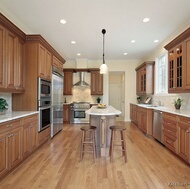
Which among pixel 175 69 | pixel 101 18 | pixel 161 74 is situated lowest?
pixel 175 69

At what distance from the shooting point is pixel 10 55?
2.99m

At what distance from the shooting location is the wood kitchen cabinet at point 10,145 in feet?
7.29

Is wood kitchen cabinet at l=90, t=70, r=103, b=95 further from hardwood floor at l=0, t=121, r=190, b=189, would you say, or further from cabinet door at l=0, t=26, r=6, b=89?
cabinet door at l=0, t=26, r=6, b=89

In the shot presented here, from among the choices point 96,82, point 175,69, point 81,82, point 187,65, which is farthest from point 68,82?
point 187,65

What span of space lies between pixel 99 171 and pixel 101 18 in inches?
127

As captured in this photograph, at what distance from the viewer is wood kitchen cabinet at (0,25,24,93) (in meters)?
2.76

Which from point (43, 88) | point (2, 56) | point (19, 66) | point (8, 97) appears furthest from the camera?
point (43, 88)

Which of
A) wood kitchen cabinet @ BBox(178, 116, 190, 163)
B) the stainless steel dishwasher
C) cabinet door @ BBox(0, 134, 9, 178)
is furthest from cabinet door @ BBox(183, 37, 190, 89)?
cabinet door @ BBox(0, 134, 9, 178)

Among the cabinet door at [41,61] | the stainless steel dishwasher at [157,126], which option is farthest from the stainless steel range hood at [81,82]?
the stainless steel dishwasher at [157,126]

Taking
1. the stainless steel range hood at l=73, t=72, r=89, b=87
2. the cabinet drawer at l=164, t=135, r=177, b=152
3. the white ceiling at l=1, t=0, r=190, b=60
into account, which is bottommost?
the cabinet drawer at l=164, t=135, r=177, b=152

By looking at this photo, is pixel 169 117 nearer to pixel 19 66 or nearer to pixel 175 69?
pixel 175 69

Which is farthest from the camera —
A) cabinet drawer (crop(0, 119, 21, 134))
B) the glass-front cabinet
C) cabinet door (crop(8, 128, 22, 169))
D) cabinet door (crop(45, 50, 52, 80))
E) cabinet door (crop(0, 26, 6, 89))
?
cabinet door (crop(45, 50, 52, 80))

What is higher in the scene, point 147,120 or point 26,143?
point 147,120

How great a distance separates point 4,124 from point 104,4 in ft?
9.12
